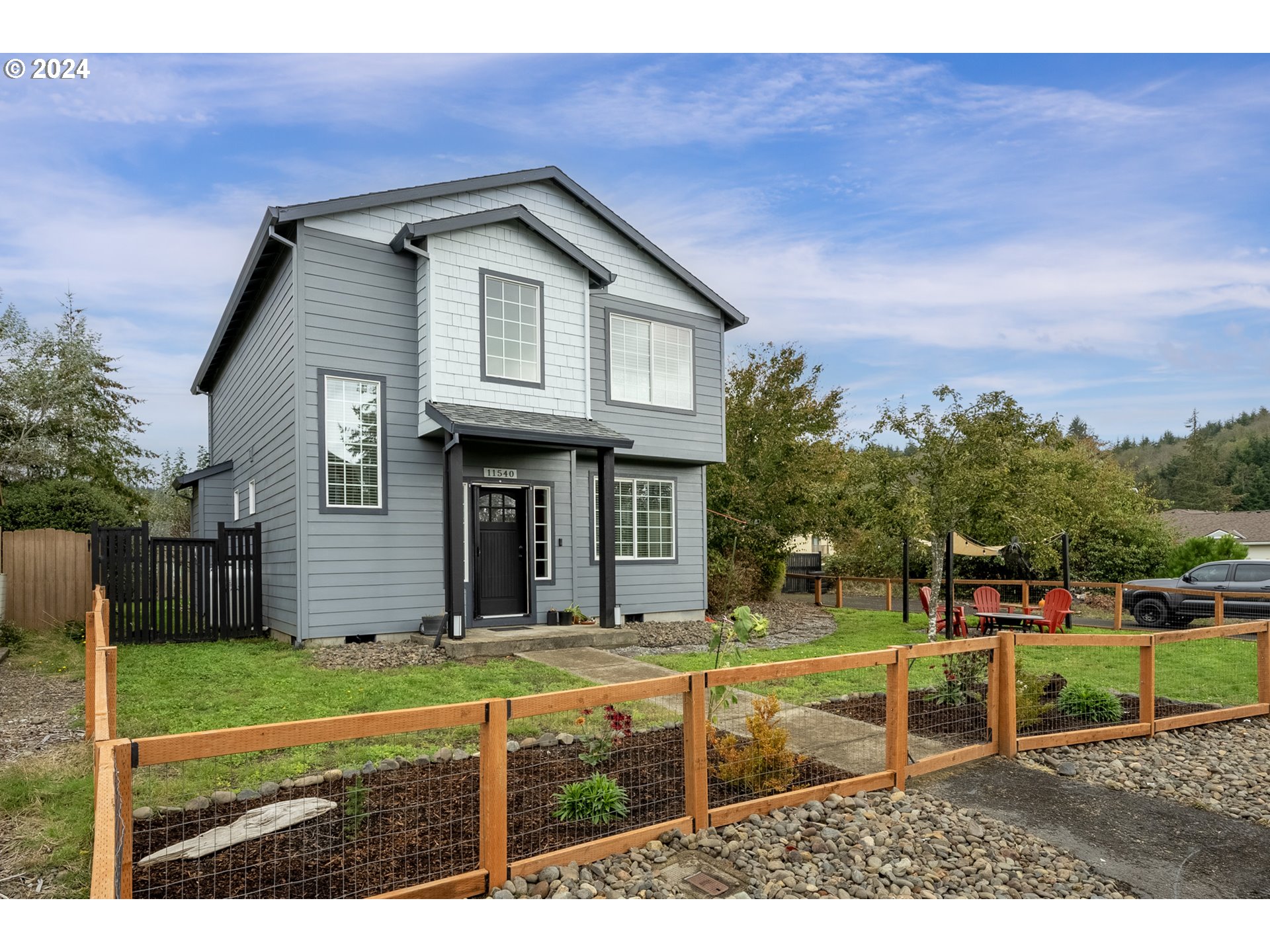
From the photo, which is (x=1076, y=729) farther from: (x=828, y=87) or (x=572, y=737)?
(x=828, y=87)

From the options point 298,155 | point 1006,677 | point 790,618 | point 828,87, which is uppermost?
point 298,155

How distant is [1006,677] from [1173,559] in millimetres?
23357

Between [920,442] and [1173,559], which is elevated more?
[920,442]

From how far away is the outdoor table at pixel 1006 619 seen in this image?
1418cm

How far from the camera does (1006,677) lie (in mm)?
6363

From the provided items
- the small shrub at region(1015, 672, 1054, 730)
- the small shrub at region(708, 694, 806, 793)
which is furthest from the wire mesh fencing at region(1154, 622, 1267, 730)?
the small shrub at region(708, 694, 806, 793)

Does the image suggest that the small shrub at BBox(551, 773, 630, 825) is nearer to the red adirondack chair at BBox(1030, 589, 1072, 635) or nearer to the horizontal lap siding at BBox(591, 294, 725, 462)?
the horizontal lap siding at BBox(591, 294, 725, 462)

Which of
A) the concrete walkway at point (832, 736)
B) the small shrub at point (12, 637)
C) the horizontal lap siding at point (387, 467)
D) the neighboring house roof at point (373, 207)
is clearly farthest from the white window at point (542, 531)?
the small shrub at point (12, 637)

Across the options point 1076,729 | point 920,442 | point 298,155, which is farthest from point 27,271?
point 1076,729

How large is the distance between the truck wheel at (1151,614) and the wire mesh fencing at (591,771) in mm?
15508

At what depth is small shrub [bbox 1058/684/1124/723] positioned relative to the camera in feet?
23.8

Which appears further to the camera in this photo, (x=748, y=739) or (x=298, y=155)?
(x=298, y=155)

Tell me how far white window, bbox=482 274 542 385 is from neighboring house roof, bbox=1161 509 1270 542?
3831 centimetres

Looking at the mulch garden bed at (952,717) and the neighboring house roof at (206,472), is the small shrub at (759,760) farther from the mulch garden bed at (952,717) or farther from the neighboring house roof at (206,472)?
the neighboring house roof at (206,472)
